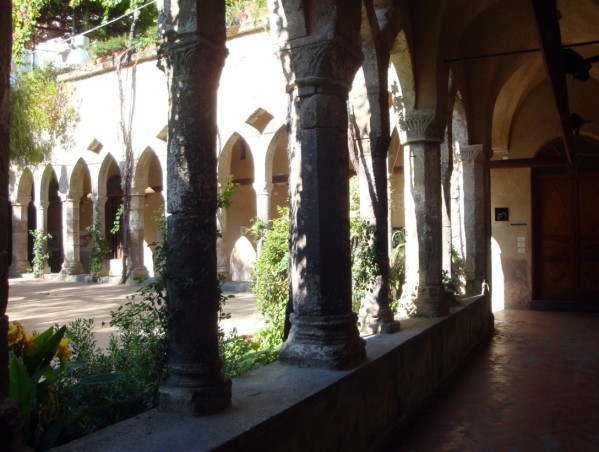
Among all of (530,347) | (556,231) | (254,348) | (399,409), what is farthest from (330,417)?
(556,231)

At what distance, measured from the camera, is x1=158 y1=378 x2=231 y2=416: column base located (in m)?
2.55

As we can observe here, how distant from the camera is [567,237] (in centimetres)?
1136

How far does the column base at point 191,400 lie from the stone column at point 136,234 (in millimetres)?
12291

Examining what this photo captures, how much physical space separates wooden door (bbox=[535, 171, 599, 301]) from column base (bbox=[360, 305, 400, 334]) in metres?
7.70

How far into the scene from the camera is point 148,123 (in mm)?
14195

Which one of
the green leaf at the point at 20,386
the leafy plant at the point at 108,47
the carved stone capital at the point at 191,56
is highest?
the leafy plant at the point at 108,47

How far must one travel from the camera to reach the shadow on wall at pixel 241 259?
1479 centimetres

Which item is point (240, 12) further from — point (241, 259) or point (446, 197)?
point (446, 197)

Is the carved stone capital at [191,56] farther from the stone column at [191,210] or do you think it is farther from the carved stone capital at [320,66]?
the carved stone capital at [320,66]

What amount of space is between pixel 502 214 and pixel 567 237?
1.27 metres

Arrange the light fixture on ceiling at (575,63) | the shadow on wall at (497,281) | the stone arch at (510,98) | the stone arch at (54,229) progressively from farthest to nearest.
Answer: the stone arch at (54,229) < the shadow on wall at (497,281) < the stone arch at (510,98) < the light fixture on ceiling at (575,63)

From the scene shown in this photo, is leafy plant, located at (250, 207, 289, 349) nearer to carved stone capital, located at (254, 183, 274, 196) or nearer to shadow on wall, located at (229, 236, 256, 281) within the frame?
carved stone capital, located at (254, 183, 274, 196)

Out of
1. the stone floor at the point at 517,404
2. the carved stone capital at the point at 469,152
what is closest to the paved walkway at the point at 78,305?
the stone floor at the point at 517,404

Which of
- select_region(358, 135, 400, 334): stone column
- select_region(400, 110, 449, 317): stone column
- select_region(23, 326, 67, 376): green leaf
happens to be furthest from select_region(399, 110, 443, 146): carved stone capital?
select_region(23, 326, 67, 376): green leaf
